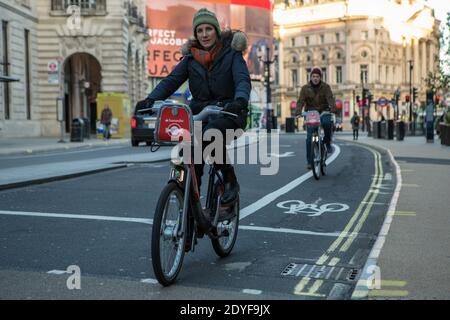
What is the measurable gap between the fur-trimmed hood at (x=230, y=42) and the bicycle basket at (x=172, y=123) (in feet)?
2.73

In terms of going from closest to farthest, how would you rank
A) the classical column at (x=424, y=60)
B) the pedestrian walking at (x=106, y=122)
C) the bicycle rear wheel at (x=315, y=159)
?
the bicycle rear wheel at (x=315, y=159), the pedestrian walking at (x=106, y=122), the classical column at (x=424, y=60)

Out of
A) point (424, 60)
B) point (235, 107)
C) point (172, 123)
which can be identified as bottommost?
point (172, 123)

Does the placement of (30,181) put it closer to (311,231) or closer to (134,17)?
(311,231)

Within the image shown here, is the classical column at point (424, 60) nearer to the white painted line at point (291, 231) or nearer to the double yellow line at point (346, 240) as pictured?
the double yellow line at point (346, 240)

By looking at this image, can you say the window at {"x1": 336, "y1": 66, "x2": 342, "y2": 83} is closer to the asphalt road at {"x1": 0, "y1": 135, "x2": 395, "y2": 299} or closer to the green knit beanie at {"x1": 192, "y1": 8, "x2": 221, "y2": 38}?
the asphalt road at {"x1": 0, "y1": 135, "x2": 395, "y2": 299}

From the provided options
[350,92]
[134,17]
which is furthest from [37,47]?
[350,92]

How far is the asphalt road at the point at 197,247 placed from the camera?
14.7 feet

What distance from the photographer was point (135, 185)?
10883mm

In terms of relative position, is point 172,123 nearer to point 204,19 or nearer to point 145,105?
point 145,105

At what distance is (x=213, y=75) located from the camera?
5379 mm

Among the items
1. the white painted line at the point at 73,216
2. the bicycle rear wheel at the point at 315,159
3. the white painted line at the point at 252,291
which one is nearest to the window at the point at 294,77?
the bicycle rear wheel at the point at 315,159

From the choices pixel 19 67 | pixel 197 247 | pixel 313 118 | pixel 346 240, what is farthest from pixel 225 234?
pixel 19 67

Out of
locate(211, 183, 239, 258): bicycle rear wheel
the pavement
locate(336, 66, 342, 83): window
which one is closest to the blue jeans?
the pavement

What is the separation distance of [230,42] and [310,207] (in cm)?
365
